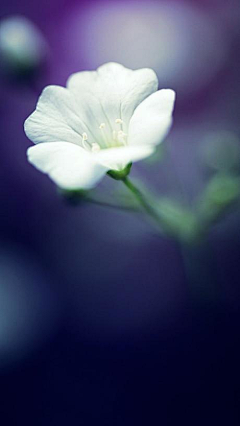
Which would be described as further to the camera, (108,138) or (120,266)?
(120,266)

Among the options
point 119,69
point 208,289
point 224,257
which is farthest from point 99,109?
point 224,257

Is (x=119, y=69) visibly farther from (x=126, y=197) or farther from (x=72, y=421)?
(x=72, y=421)

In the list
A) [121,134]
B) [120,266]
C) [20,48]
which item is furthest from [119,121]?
[120,266]

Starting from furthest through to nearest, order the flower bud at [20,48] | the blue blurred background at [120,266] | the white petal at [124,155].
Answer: the blue blurred background at [120,266] < the flower bud at [20,48] < the white petal at [124,155]

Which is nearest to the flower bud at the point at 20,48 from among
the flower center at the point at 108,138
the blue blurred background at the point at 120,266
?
the blue blurred background at the point at 120,266

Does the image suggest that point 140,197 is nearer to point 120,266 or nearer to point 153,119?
point 153,119

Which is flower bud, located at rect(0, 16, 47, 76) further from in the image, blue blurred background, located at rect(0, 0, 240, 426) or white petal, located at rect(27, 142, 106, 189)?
white petal, located at rect(27, 142, 106, 189)

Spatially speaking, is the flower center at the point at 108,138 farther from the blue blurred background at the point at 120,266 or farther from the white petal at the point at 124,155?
the blue blurred background at the point at 120,266
